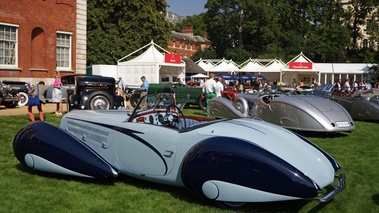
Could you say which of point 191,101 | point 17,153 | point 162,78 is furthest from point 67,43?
point 17,153

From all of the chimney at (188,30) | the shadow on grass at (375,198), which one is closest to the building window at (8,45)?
the shadow on grass at (375,198)

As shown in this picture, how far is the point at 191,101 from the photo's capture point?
18328mm

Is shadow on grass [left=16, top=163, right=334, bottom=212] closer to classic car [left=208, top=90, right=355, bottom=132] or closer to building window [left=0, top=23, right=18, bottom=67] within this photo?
classic car [left=208, top=90, right=355, bottom=132]

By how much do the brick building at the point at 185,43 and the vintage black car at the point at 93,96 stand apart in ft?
242

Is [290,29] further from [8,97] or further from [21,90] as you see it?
[8,97]

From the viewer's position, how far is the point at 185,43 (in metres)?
94.5

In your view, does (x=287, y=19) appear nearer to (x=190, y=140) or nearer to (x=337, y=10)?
(x=337, y=10)

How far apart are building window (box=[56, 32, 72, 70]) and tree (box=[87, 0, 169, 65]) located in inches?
551

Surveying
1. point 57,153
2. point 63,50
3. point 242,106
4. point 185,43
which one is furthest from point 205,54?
point 57,153

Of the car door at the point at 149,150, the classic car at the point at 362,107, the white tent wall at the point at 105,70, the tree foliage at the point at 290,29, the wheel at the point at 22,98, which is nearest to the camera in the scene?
the car door at the point at 149,150

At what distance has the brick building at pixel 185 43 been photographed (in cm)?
8988

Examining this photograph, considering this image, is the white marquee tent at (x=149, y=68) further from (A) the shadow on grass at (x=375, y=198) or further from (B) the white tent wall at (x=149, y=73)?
(A) the shadow on grass at (x=375, y=198)

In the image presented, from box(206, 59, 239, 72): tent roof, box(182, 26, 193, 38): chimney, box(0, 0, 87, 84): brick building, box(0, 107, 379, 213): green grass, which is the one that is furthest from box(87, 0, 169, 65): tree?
box(182, 26, 193, 38): chimney

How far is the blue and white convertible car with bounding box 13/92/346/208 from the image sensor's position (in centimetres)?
421
